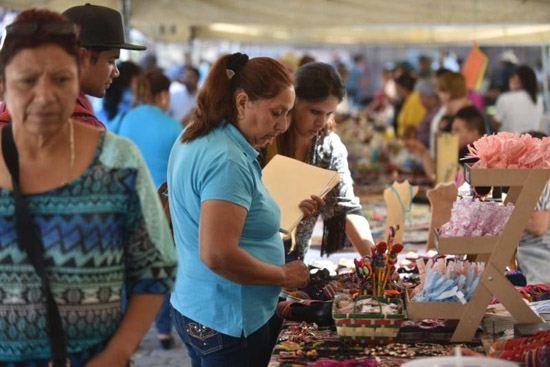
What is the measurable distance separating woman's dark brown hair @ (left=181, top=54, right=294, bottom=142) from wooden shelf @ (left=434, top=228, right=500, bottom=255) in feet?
2.13

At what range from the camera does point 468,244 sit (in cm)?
250

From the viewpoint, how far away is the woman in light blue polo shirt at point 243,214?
2.41 m

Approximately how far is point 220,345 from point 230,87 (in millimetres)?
755

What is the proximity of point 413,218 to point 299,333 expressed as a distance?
2.66m

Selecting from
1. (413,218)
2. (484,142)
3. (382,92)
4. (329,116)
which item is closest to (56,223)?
(484,142)

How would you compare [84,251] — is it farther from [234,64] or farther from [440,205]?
[440,205]

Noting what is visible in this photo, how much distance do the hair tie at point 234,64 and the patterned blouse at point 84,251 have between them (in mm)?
789

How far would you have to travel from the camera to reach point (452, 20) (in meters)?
6.84

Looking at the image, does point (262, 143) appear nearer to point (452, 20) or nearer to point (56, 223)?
point (56, 223)

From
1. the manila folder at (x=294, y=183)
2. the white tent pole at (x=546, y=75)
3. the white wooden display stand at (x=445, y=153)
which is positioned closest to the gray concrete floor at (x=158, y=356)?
the white wooden display stand at (x=445, y=153)

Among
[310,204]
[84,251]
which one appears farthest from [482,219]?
[84,251]

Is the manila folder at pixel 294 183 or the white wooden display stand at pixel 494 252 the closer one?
the white wooden display stand at pixel 494 252

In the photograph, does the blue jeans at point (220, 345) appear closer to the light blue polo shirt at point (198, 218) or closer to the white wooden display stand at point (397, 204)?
the light blue polo shirt at point (198, 218)

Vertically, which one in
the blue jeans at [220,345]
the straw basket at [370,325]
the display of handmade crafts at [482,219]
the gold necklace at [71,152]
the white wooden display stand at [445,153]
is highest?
the gold necklace at [71,152]
